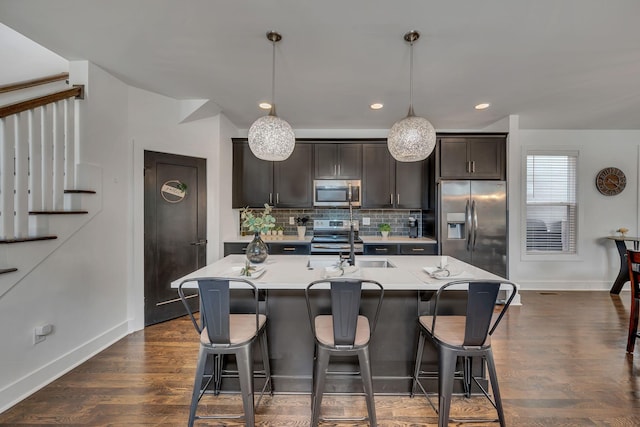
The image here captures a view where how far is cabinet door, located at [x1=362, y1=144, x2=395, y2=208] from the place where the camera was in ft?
14.4

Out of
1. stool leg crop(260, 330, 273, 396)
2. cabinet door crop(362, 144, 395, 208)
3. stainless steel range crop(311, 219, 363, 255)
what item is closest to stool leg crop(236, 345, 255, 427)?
stool leg crop(260, 330, 273, 396)

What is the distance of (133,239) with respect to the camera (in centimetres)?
315

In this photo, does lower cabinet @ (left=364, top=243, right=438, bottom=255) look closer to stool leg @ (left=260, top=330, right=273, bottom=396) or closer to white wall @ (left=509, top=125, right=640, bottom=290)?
white wall @ (left=509, top=125, right=640, bottom=290)

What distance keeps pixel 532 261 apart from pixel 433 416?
160 inches

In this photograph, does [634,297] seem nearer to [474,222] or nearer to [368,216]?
[474,222]

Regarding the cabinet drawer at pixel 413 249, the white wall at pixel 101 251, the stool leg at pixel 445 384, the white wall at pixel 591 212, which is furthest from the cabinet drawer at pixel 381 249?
the stool leg at pixel 445 384

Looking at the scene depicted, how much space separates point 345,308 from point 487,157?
145 inches

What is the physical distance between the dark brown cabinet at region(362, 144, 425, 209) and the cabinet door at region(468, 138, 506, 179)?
70 centimetres

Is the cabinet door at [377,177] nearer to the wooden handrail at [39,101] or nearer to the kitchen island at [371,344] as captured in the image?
the kitchen island at [371,344]

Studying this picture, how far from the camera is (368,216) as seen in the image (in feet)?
15.5

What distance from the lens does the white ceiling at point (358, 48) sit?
74.8 inches

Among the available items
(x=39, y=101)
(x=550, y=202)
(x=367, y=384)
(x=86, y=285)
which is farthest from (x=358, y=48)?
(x=550, y=202)

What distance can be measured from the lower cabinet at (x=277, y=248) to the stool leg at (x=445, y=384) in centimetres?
267

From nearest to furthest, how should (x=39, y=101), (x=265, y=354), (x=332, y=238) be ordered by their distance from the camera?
1. (x=265, y=354)
2. (x=39, y=101)
3. (x=332, y=238)
